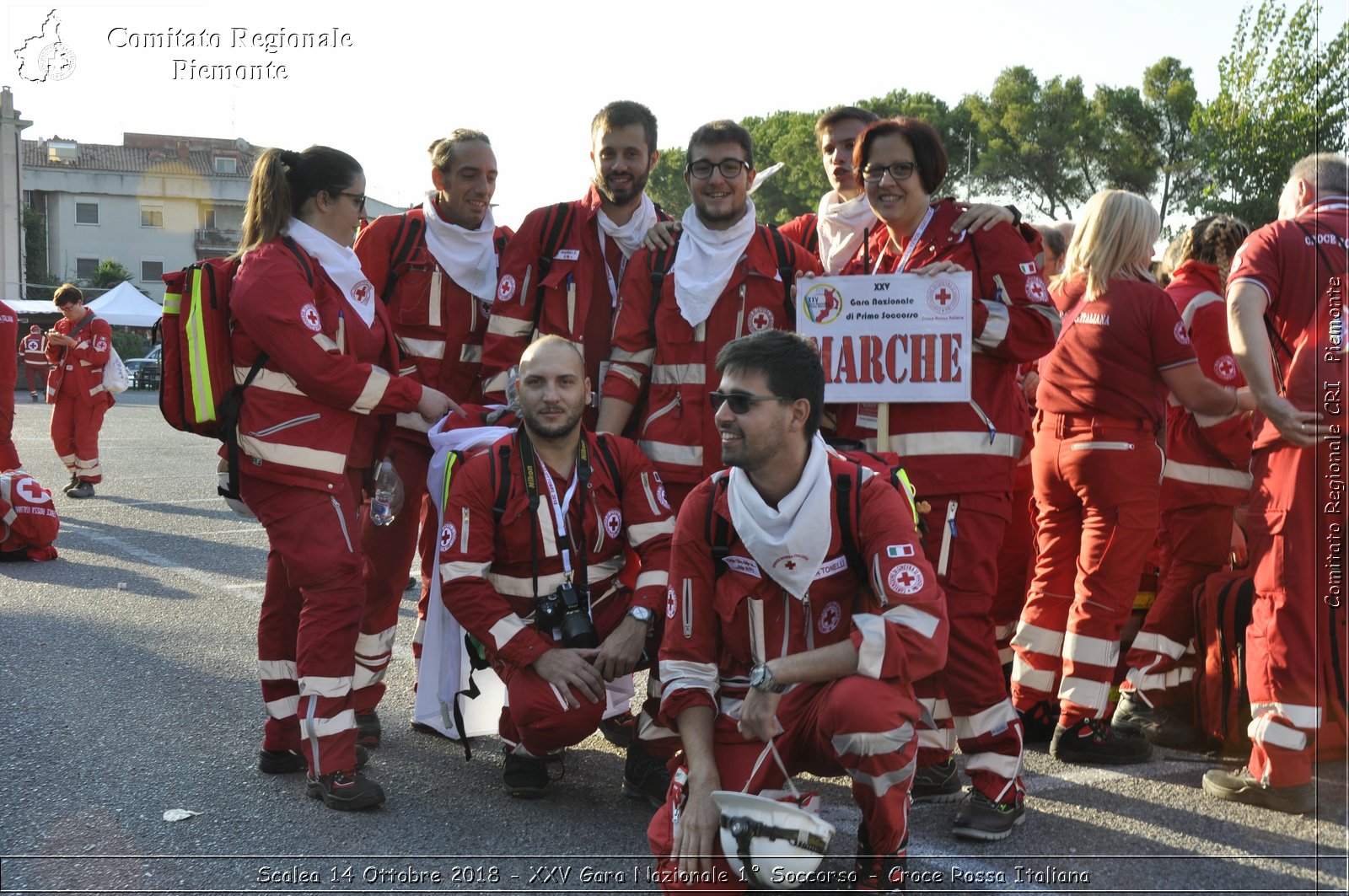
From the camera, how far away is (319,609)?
15.5ft

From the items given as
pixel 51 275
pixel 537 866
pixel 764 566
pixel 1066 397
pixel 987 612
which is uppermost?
pixel 51 275

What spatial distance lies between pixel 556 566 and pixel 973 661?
159 cm

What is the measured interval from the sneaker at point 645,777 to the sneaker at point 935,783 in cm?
97

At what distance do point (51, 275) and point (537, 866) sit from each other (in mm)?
75524

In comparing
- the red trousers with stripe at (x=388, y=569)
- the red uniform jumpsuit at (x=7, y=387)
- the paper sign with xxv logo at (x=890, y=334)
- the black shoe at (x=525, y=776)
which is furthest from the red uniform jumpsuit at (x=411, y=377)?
the red uniform jumpsuit at (x=7, y=387)

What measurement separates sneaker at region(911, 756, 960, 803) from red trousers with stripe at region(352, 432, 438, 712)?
7.23 ft

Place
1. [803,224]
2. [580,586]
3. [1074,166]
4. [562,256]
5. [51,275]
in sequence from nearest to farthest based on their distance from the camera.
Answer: [580,586]
[562,256]
[803,224]
[1074,166]
[51,275]

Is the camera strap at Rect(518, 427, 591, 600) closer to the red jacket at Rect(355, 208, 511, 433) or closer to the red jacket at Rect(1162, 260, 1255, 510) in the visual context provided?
the red jacket at Rect(355, 208, 511, 433)

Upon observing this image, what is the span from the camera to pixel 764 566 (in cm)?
383

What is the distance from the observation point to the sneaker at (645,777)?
4613 millimetres

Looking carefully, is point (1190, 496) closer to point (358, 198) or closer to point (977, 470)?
point (977, 470)

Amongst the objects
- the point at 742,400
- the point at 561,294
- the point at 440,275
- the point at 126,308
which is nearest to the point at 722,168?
the point at 561,294

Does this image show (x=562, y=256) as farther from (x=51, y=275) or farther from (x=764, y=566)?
(x=51, y=275)

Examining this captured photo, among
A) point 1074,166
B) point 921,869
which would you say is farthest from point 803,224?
point 1074,166
